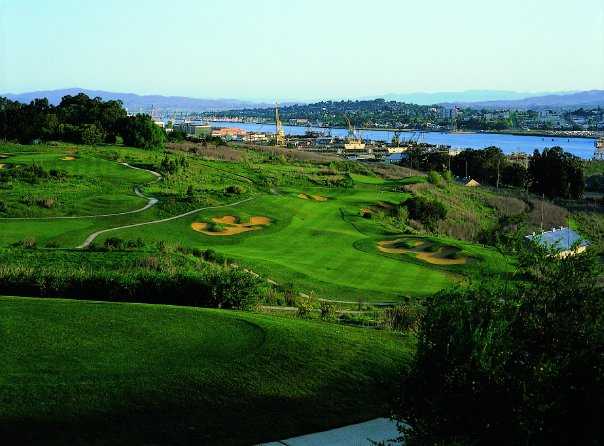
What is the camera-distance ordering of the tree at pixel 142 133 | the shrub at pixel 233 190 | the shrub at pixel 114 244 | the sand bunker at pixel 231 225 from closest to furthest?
1. the shrub at pixel 114 244
2. the sand bunker at pixel 231 225
3. the shrub at pixel 233 190
4. the tree at pixel 142 133

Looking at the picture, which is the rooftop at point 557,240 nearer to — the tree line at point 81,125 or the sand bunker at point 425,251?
the sand bunker at point 425,251

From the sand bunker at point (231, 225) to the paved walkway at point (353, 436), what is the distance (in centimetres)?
2814

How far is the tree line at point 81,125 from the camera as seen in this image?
2916 inches

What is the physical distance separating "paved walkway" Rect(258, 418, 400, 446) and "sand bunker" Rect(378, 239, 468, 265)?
25072 millimetres

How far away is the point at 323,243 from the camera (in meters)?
39.4

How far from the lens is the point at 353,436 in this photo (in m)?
11.5

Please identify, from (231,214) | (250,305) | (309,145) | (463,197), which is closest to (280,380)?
(250,305)

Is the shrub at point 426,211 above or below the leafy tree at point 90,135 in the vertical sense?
below

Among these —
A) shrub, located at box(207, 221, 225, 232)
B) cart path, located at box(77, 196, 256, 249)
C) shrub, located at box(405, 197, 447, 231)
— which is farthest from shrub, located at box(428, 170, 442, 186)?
shrub, located at box(207, 221, 225, 232)

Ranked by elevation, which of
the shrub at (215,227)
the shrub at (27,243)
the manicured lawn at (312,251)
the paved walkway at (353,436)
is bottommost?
the manicured lawn at (312,251)

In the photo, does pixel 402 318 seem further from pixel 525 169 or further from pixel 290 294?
pixel 525 169

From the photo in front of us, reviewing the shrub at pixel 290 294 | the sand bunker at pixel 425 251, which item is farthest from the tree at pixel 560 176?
the shrub at pixel 290 294

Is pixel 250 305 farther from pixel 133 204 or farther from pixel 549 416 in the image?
pixel 133 204

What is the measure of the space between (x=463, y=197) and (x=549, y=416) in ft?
209
